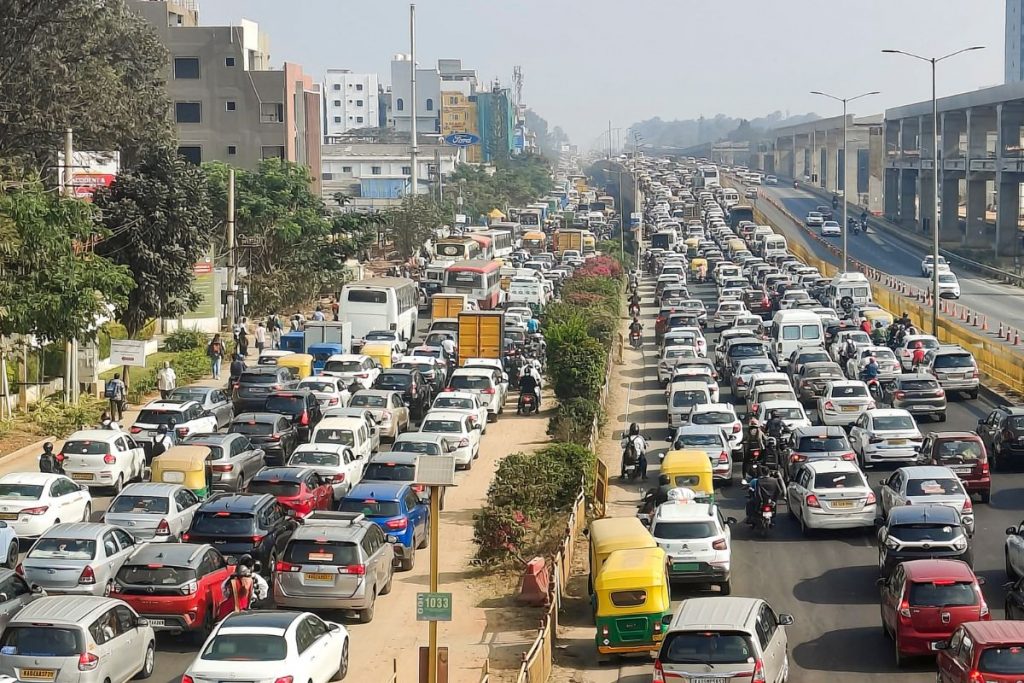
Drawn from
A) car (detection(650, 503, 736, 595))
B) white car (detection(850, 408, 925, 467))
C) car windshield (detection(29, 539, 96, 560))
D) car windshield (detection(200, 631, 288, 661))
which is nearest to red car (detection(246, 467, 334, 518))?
car windshield (detection(29, 539, 96, 560))

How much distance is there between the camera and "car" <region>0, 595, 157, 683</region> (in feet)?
56.3

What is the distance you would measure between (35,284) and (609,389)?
60.8ft

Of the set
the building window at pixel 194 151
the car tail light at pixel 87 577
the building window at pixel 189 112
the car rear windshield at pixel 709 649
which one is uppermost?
the building window at pixel 189 112

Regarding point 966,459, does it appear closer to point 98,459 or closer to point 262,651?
point 262,651

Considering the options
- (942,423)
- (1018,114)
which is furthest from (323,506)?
(1018,114)

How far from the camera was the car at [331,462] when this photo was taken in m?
29.9

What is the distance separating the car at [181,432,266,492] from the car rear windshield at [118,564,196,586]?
9722 mm

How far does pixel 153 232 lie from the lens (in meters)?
48.2

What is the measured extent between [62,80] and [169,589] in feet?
143

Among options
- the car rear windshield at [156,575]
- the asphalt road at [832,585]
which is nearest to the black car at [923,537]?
the asphalt road at [832,585]

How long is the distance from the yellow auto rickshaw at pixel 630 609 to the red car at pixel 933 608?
294 cm

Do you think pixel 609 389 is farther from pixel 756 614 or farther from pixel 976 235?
pixel 976 235

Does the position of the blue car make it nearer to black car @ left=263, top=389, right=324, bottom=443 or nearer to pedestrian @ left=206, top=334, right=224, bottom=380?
black car @ left=263, top=389, right=324, bottom=443

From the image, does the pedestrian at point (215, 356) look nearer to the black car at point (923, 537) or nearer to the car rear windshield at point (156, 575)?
the car rear windshield at point (156, 575)
